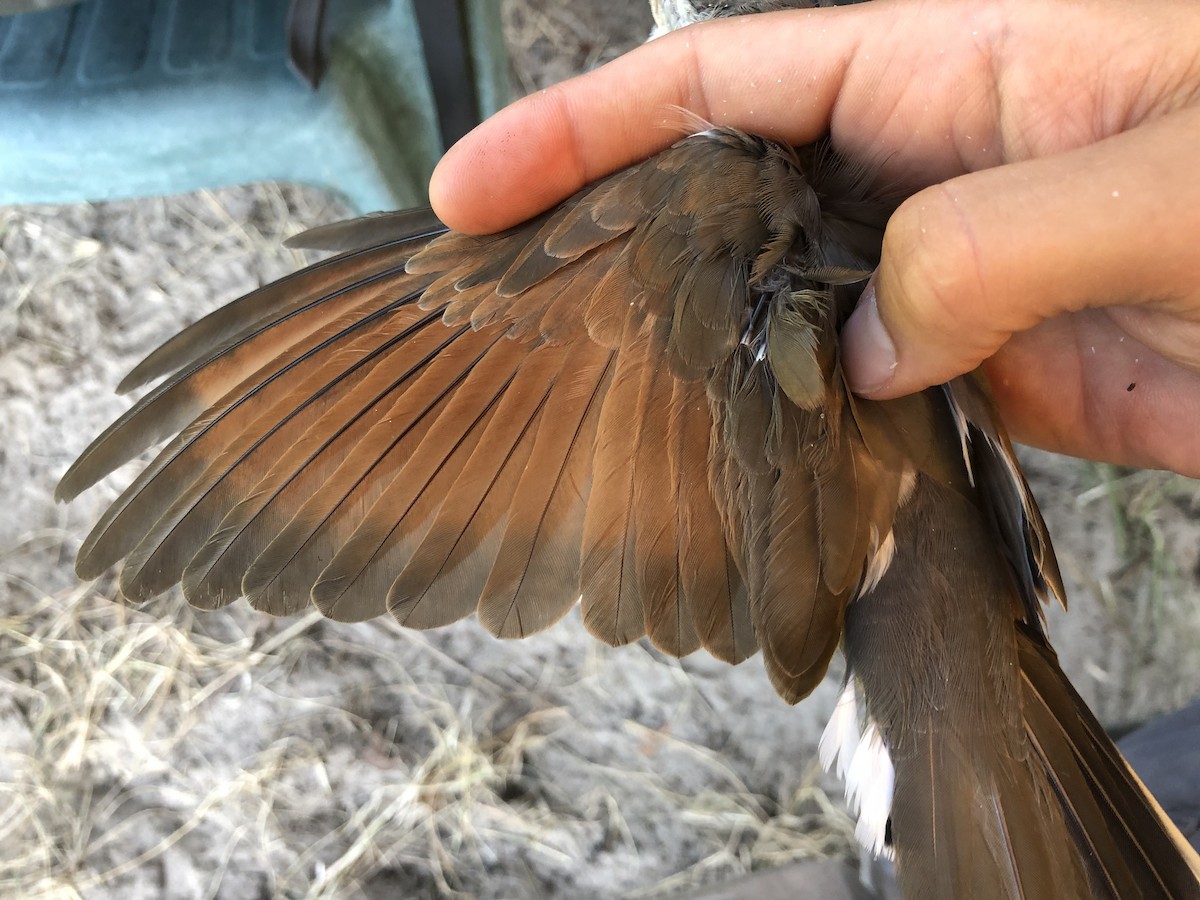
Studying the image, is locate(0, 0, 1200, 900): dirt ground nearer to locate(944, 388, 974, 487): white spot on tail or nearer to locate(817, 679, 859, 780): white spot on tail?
locate(817, 679, 859, 780): white spot on tail

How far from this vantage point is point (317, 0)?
1.55 metres

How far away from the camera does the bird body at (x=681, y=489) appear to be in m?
0.95

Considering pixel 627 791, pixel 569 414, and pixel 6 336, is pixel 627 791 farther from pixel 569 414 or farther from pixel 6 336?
pixel 6 336

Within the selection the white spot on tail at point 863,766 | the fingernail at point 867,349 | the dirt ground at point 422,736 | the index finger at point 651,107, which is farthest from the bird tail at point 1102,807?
the dirt ground at point 422,736

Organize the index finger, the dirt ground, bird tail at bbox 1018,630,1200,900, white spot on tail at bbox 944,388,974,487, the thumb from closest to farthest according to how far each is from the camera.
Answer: the thumb → bird tail at bbox 1018,630,1200,900 → white spot on tail at bbox 944,388,974,487 → the index finger → the dirt ground

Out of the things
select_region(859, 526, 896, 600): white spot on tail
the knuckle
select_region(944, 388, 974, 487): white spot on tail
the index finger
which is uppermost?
the index finger

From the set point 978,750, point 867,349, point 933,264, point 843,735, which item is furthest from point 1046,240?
point 843,735

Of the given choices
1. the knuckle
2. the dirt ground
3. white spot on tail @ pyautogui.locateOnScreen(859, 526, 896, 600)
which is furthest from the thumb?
the dirt ground

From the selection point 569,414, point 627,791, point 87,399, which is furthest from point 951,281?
point 87,399

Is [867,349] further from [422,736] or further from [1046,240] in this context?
[422,736]

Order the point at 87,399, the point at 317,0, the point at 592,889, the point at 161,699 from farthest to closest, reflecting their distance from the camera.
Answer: the point at 87,399, the point at 161,699, the point at 592,889, the point at 317,0

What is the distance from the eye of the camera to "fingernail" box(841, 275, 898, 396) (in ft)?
3.12

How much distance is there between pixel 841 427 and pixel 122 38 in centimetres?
148

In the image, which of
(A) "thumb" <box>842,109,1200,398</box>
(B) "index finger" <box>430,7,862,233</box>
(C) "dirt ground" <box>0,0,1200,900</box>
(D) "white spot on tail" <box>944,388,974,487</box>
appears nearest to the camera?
(A) "thumb" <box>842,109,1200,398</box>
